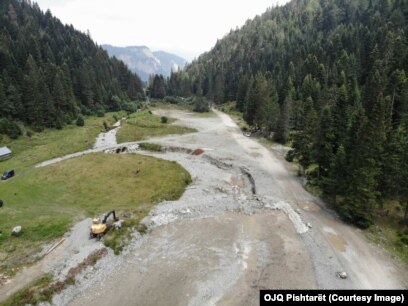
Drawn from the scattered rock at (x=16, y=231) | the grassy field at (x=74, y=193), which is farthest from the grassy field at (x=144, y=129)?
the scattered rock at (x=16, y=231)

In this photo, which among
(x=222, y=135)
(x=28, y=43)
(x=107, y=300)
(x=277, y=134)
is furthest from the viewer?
(x=28, y=43)

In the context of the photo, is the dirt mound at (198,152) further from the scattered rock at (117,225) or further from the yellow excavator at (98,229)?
the yellow excavator at (98,229)

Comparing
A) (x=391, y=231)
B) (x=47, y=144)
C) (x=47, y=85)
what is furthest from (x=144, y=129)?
(x=391, y=231)

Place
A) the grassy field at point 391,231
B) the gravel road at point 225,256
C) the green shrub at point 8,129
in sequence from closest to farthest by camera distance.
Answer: the gravel road at point 225,256 → the grassy field at point 391,231 → the green shrub at point 8,129

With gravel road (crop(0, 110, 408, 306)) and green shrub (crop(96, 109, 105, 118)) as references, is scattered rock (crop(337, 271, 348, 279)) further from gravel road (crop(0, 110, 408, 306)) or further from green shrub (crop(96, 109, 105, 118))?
green shrub (crop(96, 109, 105, 118))

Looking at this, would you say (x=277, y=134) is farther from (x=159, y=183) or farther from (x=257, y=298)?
(x=257, y=298)

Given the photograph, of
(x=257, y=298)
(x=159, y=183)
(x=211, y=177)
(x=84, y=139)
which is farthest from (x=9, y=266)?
(x=84, y=139)

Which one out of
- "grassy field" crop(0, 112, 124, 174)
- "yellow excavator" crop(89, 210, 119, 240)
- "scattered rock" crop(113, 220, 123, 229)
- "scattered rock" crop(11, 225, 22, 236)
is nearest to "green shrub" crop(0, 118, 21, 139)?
"grassy field" crop(0, 112, 124, 174)
